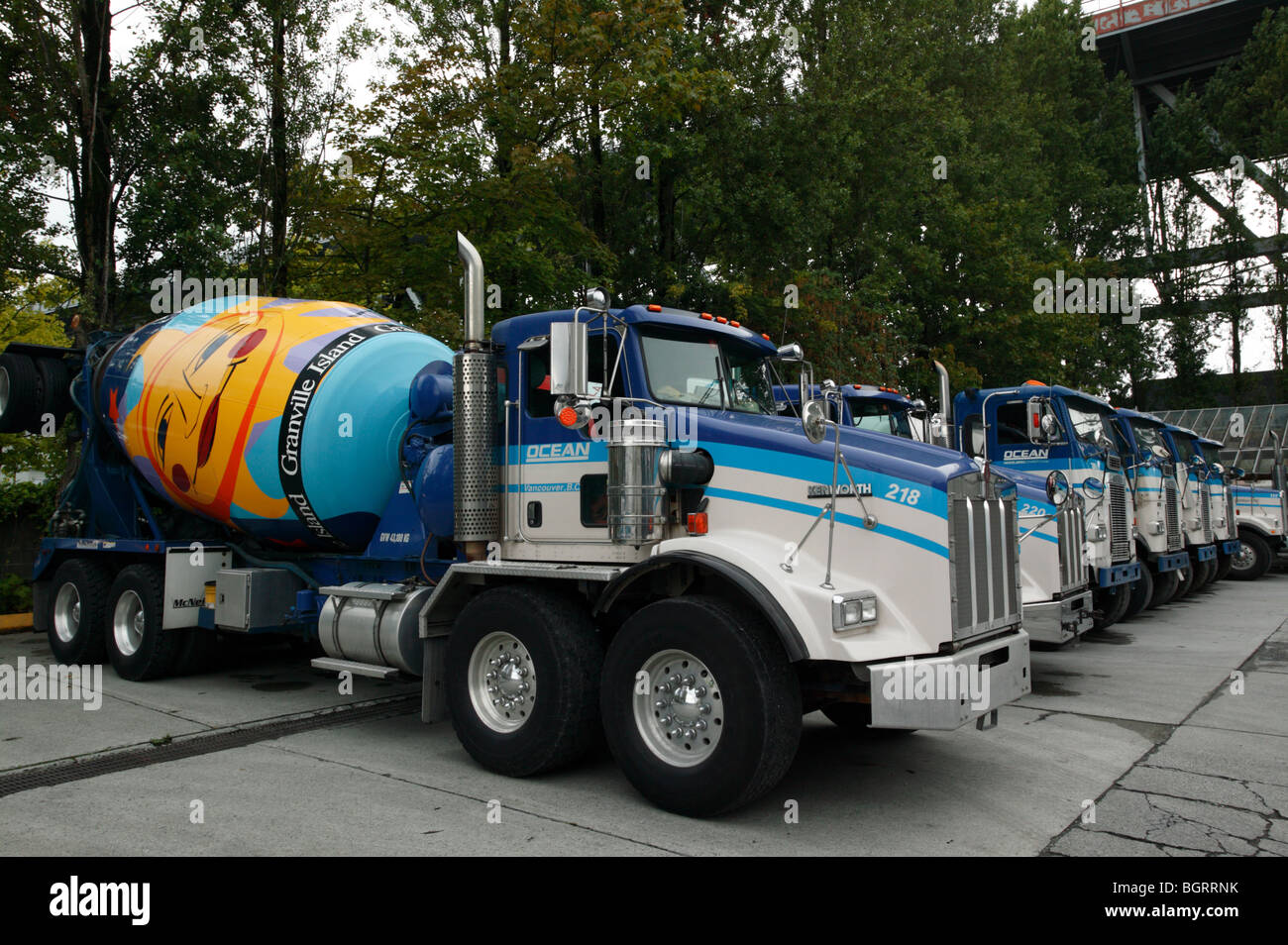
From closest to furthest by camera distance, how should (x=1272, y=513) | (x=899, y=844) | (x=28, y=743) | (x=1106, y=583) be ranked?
(x=899, y=844) < (x=28, y=743) < (x=1106, y=583) < (x=1272, y=513)

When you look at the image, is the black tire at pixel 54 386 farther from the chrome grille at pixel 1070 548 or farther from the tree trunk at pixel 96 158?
the chrome grille at pixel 1070 548

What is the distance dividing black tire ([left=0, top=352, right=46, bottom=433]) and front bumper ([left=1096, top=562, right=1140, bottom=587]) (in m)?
12.5

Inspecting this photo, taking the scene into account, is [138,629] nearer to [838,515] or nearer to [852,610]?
[838,515]

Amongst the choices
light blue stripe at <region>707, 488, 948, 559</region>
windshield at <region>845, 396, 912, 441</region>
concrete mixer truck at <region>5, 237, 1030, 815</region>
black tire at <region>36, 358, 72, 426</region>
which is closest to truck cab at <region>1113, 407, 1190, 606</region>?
windshield at <region>845, 396, 912, 441</region>

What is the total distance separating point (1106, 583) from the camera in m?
11.8

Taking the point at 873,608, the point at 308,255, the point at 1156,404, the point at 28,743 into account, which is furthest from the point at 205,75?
the point at 1156,404

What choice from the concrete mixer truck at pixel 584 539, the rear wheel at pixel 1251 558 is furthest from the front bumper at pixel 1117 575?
the rear wheel at pixel 1251 558

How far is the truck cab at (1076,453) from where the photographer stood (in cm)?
1202

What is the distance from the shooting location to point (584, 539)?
20.2 feet

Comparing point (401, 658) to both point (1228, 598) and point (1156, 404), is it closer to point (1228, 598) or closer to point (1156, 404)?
point (1228, 598)

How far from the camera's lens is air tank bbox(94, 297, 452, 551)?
26.4ft

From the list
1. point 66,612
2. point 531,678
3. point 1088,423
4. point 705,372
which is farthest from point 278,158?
point 1088,423

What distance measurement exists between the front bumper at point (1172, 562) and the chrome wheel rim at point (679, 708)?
1193 cm

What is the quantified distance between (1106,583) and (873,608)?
8.14 metres
